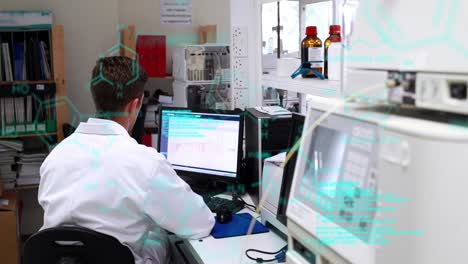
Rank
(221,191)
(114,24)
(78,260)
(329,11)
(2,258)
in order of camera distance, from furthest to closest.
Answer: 1. (114,24)
2. (2,258)
3. (221,191)
4. (329,11)
5. (78,260)

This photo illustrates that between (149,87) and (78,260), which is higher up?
(149,87)

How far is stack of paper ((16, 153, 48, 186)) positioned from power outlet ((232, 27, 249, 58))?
5.74ft

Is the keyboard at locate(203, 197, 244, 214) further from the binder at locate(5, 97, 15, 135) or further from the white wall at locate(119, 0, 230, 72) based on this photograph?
the white wall at locate(119, 0, 230, 72)

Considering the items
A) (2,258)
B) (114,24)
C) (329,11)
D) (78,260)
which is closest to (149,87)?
(114,24)

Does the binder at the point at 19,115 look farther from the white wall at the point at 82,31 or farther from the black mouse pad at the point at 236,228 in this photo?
the black mouse pad at the point at 236,228

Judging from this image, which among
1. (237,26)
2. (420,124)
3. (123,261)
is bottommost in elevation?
(123,261)

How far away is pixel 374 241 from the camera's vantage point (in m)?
0.74

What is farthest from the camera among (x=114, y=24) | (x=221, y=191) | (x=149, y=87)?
(x=149, y=87)

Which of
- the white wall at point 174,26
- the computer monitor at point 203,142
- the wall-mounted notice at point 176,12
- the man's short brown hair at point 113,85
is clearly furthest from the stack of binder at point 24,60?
the man's short brown hair at point 113,85

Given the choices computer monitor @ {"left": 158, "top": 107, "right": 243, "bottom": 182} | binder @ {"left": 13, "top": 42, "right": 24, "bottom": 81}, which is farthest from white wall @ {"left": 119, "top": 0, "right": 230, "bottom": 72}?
computer monitor @ {"left": 158, "top": 107, "right": 243, "bottom": 182}

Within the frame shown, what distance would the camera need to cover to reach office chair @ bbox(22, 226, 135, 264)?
1.49 m

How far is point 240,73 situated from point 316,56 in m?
0.78

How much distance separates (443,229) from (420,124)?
0.15 metres

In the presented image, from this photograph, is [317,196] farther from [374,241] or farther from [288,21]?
[288,21]
